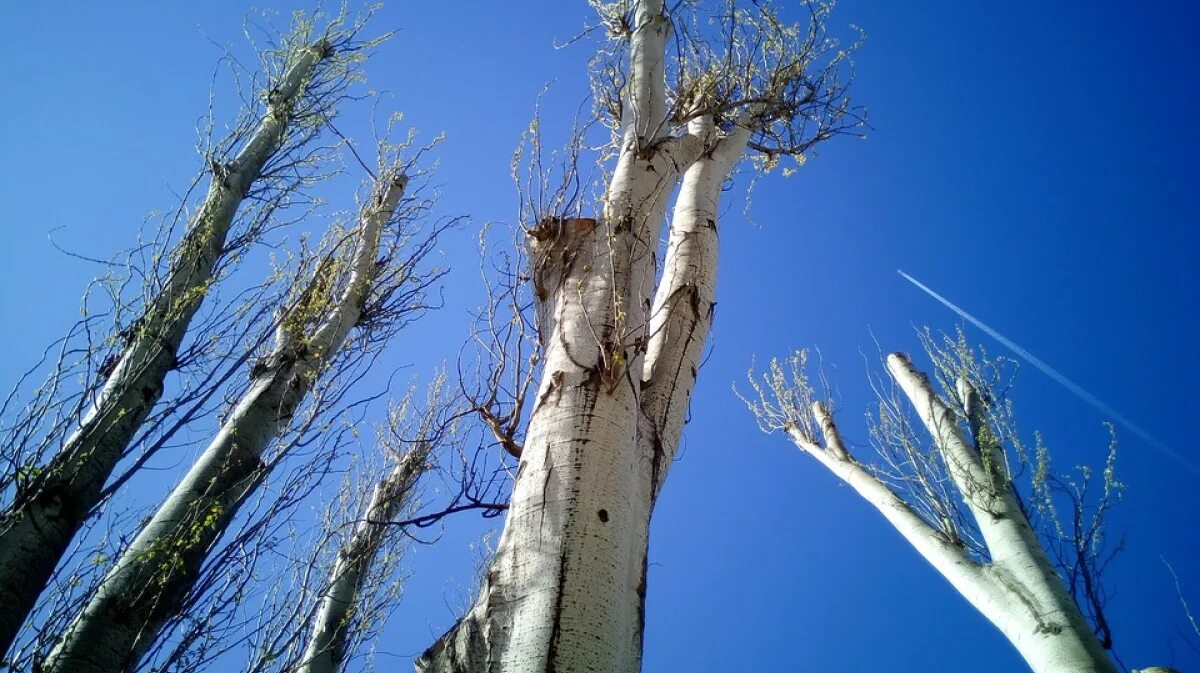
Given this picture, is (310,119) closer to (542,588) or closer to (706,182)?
(706,182)

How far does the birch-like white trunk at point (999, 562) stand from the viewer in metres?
3.38

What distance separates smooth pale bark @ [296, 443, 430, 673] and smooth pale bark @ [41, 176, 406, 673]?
3.56 feet

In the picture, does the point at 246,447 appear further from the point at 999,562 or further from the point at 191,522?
the point at 999,562

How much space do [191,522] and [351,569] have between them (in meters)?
2.71

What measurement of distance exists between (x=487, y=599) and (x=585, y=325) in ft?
3.09

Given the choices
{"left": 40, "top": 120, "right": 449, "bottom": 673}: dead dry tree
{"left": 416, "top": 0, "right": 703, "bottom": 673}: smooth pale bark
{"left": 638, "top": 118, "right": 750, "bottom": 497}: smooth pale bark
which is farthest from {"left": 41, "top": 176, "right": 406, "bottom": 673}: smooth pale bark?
{"left": 638, "top": 118, "right": 750, "bottom": 497}: smooth pale bark

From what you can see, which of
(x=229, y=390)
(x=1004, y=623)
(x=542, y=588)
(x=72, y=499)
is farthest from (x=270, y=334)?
(x=1004, y=623)

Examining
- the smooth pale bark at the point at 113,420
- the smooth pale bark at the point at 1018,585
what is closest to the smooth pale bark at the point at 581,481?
the smooth pale bark at the point at 113,420

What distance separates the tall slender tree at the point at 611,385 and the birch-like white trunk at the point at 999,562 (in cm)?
273

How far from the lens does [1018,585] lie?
3.80m

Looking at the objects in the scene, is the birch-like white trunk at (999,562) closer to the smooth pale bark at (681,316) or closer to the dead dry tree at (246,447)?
the smooth pale bark at (681,316)

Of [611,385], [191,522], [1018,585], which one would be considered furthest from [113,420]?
[1018,585]

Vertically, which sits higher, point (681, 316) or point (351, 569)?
point (351, 569)

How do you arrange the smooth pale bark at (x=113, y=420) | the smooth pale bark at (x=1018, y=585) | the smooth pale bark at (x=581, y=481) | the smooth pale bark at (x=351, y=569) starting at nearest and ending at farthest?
1. the smooth pale bark at (x=581, y=481)
2. the smooth pale bark at (x=113, y=420)
3. the smooth pale bark at (x=1018, y=585)
4. the smooth pale bark at (x=351, y=569)
